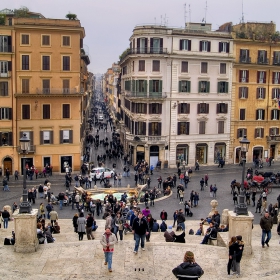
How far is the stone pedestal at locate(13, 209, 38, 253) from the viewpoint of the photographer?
1716cm

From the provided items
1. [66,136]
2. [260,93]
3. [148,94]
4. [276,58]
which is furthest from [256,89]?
[66,136]

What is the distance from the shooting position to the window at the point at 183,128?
→ 53594mm

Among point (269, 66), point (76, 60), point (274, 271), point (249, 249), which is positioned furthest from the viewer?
point (269, 66)

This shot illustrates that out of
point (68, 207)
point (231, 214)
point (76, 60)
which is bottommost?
point (68, 207)

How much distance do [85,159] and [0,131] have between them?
11.7m

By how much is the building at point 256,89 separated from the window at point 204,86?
3.98 metres

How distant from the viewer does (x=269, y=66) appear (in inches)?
2238

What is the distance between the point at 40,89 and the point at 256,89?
89.7 ft

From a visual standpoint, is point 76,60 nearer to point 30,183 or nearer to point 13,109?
point 13,109

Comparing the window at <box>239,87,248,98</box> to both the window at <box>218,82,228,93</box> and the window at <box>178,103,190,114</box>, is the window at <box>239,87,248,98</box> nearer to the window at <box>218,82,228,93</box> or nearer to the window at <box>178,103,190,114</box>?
the window at <box>218,82,228,93</box>

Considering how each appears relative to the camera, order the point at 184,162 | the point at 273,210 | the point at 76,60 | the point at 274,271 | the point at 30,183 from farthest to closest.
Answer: the point at 184,162 → the point at 76,60 → the point at 30,183 → the point at 273,210 → the point at 274,271

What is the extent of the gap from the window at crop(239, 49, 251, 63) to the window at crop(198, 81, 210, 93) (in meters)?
5.52

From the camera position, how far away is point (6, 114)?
4675 cm

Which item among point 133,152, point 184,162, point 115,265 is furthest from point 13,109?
point 115,265
